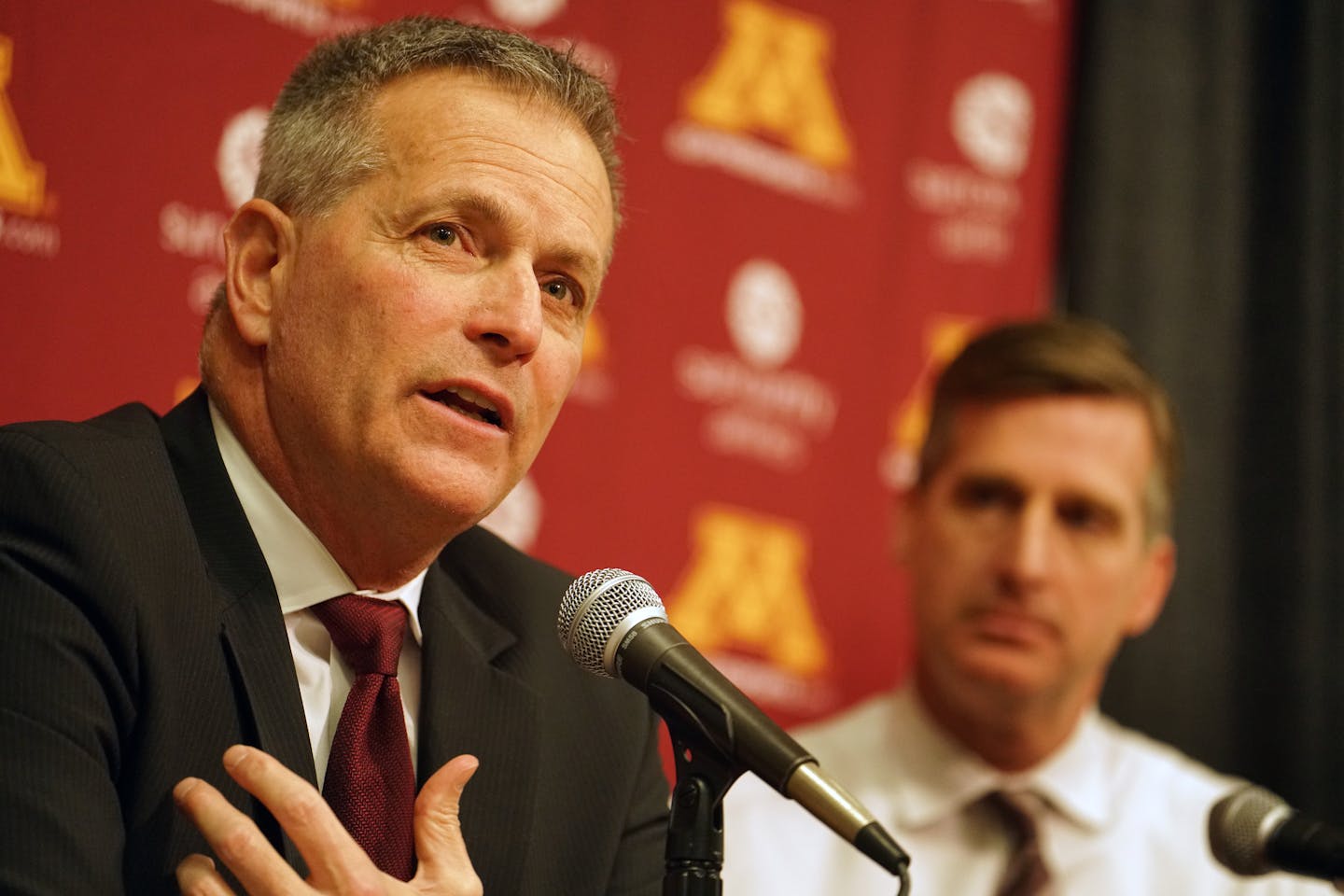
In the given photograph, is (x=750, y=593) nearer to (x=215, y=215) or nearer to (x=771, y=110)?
(x=771, y=110)

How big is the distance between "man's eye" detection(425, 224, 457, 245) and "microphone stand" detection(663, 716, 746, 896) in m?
0.66

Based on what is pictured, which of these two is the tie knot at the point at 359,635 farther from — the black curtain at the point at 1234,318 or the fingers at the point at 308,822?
the black curtain at the point at 1234,318

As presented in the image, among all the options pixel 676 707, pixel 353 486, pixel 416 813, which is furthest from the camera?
pixel 353 486

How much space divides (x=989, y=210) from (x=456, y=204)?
2.15 m

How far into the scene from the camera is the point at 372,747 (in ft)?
5.27

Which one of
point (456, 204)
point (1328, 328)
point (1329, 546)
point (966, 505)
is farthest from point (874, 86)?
point (456, 204)

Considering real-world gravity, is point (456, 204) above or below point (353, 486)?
above

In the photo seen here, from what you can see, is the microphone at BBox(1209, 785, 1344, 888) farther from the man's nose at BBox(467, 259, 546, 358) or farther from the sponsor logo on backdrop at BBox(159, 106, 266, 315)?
the sponsor logo on backdrop at BBox(159, 106, 266, 315)

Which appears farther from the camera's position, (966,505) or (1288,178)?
(1288,178)

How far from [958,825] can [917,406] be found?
40.0 inches

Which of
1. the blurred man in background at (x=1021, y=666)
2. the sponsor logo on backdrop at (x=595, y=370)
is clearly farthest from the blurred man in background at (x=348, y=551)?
the blurred man in background at (x=1021, y=666)

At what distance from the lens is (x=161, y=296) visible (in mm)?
2367

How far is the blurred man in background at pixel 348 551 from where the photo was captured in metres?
1.39

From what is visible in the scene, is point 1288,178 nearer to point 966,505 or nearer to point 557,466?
point 966,505
